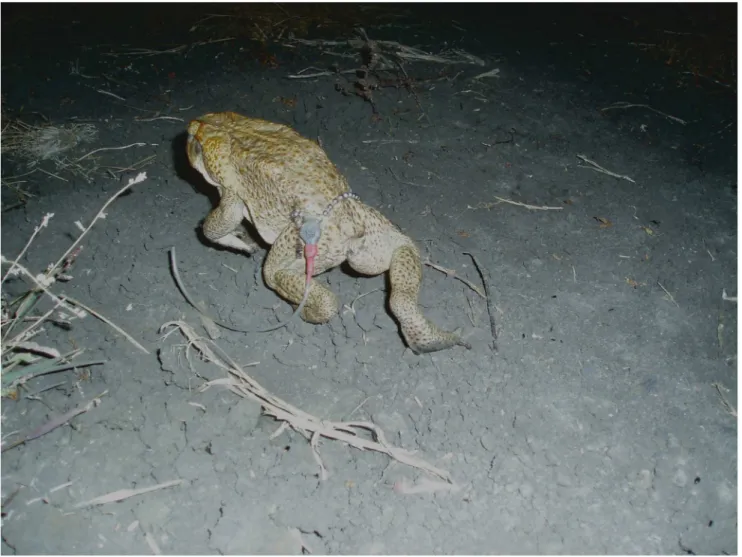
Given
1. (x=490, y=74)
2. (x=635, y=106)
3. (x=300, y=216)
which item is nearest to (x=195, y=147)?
(x=300, y=216)

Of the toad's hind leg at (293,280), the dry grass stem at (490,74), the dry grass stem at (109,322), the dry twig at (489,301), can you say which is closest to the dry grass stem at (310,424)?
the dry grass stem at (109,322)

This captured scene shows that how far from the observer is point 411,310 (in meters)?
2.72

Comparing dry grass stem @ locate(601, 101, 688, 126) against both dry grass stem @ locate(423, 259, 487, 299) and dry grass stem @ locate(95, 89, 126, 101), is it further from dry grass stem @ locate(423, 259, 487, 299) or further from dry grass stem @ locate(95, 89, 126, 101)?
dry grass stem @ locate(95, 89, 126, 101)

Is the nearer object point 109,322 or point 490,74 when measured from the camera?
point 109,322

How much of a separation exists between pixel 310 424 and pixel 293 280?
0.76 metres

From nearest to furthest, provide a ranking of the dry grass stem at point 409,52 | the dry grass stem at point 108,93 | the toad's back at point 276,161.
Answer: the toad's back at point 276,161 < the dry grass stem at point 108,93 < the dry grass stem at point 409,52

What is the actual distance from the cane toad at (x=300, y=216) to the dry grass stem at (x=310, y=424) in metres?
0.48

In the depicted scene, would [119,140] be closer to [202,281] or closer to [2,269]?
[2,269]

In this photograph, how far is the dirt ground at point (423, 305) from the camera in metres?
2.38

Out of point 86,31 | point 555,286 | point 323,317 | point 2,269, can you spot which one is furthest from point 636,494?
point 86,31

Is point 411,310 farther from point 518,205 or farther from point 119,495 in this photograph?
point 119,495

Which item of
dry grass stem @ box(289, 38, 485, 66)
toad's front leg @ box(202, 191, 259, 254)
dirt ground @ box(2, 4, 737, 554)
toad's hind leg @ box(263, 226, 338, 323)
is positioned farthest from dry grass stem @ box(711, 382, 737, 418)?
dry grass stem @ box(289, 38, 485, 66)

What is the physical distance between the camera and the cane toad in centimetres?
271

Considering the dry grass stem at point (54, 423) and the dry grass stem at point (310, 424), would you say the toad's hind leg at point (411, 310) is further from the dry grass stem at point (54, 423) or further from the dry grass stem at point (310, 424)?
the dry grass stem at point (54, 423)
